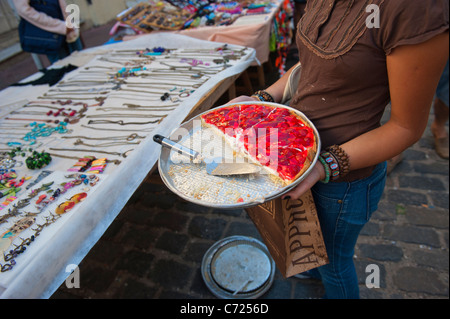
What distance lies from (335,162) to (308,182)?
0.13m

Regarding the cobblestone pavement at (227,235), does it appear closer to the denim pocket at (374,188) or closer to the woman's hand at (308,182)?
the denim pocket at (374,188)

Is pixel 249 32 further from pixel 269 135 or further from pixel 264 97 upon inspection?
pixel 269 135

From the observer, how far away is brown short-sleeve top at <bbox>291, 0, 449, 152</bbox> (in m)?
0.81

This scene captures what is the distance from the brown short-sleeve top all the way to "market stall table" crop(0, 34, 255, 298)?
105 centimetres

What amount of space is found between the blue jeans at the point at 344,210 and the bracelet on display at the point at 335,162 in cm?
21

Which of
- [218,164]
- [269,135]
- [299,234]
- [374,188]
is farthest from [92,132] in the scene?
[374,188]

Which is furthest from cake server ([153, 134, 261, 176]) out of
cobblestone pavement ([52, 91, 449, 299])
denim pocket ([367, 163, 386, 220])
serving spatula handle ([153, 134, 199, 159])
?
cobblestone pavement ([52, 91, 449, 299])

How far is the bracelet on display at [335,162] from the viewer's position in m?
1.09

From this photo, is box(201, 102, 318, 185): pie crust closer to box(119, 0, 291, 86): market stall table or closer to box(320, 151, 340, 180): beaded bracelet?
box(320, 151, 340, 180): beaded bracelet

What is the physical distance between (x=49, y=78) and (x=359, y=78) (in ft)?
10.1

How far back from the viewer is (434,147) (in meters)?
3.36

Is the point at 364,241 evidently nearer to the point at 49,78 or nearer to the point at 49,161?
the point at 49,161

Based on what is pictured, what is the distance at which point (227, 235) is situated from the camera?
2.58 metres
